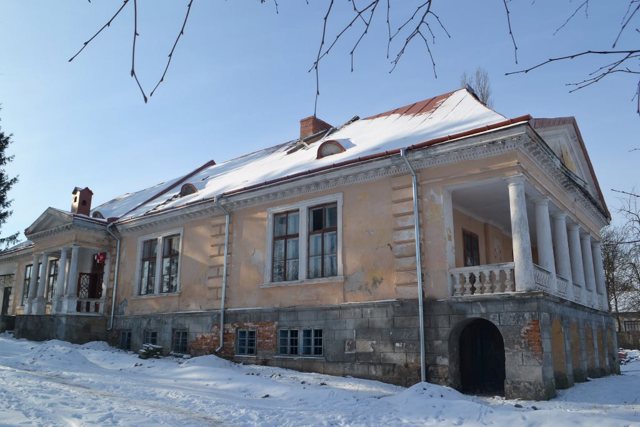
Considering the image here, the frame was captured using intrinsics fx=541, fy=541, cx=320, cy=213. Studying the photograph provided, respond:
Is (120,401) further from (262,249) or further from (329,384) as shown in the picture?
(262,249)

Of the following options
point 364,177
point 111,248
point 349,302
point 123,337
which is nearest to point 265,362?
point 349,302

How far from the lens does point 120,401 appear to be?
29.9 feet

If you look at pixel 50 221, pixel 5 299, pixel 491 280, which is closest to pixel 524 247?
pixel 491 280

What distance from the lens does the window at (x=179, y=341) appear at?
1719cm

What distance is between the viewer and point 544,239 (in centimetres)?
1309

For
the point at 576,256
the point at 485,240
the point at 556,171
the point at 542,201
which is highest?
the point at 556,171

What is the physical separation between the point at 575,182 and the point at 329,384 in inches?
359

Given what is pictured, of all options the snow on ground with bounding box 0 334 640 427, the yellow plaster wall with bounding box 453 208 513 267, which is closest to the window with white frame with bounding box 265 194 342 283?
the snow on ground with bounding box 0 334 640 427

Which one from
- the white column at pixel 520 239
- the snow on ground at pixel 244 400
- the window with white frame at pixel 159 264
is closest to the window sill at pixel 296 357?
the snow on ground at pixel 244 400

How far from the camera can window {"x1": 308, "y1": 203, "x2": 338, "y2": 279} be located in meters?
14.4

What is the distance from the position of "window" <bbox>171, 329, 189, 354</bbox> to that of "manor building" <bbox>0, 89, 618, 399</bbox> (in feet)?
0.17

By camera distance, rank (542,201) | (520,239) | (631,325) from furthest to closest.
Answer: (631,325) < (542,201) < (520,239)

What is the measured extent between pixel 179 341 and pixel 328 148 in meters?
7.80

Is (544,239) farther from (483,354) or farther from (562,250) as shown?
(483,354)
